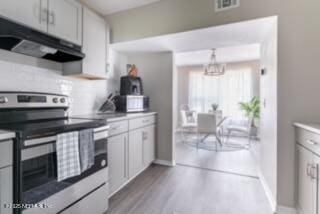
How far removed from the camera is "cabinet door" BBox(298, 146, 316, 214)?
1.30 metres

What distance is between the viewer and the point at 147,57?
3115 mm

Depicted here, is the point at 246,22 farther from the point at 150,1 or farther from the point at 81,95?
the point at 81,95

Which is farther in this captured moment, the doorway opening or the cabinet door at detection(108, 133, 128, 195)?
the doorway opening

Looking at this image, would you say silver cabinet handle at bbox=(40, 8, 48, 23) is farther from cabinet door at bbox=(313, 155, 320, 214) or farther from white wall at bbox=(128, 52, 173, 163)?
cabinet door at bbox=(313, 155, 320, 214)

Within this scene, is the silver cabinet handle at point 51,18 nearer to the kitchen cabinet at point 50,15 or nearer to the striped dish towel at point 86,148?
the kitchen cabinet at point 50,15

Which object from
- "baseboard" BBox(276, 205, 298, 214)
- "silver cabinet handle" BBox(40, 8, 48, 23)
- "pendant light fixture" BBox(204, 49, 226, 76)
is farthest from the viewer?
"pendant light fixture" BBox(204, 49, 226, 76)

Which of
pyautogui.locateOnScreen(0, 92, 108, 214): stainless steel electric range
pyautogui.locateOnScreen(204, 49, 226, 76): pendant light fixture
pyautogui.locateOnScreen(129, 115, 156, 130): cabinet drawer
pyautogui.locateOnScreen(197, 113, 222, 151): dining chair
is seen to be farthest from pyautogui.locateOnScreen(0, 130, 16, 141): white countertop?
pyautogui.locateOnScreen(204, 49, 226, 76): pendant light fixture

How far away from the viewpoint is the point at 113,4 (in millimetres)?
2270

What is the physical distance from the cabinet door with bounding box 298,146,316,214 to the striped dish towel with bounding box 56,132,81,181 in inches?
71.2

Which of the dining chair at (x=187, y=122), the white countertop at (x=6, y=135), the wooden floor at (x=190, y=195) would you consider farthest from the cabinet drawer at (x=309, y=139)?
the dining chair at (x=187, y=122)

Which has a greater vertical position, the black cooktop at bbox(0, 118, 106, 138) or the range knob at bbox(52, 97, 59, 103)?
the range knob at bbox(52, 97, 59, 103)

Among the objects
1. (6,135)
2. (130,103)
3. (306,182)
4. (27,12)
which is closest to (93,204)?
(6,135)

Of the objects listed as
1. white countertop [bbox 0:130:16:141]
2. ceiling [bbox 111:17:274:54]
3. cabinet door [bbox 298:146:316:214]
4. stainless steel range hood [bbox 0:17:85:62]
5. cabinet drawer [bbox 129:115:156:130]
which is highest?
ceiling [bbox 111:17:274:54]

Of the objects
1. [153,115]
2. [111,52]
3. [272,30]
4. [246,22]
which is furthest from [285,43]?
[111,52]
